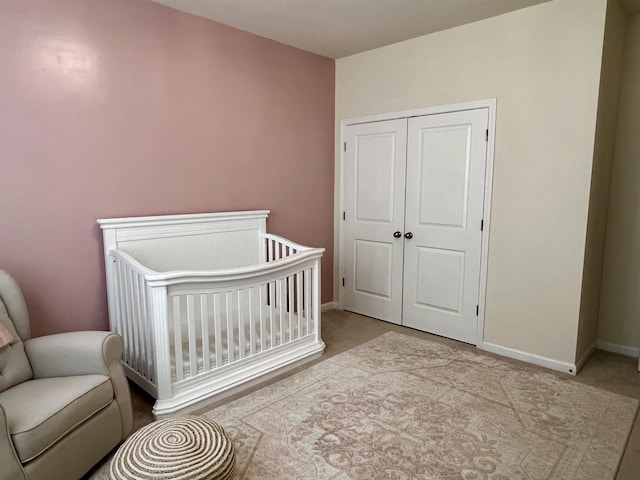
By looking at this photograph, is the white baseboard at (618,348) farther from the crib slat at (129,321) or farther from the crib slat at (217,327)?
the crib slat at (129,321)

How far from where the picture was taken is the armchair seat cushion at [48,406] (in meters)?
1.55

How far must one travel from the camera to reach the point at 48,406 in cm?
168

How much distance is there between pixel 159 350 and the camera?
226cm

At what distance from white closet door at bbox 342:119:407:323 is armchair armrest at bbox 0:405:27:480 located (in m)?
3.00

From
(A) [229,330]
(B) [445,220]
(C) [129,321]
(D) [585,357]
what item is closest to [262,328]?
(A) [229,330]

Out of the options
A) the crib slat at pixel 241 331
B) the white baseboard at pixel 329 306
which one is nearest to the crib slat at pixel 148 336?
the crib slat at pixel 241 331

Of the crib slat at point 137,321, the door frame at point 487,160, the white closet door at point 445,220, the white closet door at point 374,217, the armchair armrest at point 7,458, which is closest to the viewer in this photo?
the armchair armrest at point 7,458

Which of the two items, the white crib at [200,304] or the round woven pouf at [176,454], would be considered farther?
the white crib at [200,304]

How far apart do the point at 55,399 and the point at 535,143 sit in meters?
3.14

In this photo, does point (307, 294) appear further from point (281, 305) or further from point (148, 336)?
point (148, 336)

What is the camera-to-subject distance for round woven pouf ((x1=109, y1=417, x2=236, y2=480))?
147 centimetres

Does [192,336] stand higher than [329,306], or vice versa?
[192,336]

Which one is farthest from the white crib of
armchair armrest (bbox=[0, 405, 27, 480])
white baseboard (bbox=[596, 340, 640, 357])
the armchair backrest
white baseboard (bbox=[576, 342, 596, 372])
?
white baseboard (bbox=[596, 340, 640, 357])

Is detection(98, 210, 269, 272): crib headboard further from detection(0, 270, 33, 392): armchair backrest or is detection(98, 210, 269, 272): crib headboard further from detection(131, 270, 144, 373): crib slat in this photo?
detection(0, 270, 33, 392): armchair backrest
